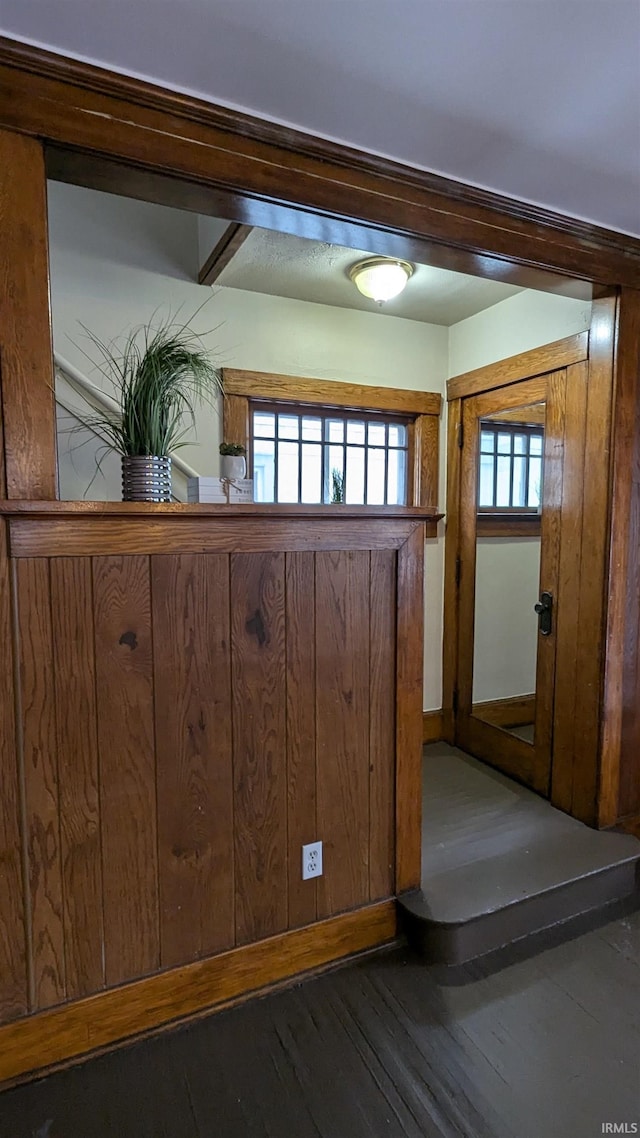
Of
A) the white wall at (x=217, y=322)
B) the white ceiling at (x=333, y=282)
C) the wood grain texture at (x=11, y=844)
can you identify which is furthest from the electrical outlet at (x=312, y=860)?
the white ceiling at (x=333, y=282)

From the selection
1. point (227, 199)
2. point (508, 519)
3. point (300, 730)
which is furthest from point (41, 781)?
point (508, 519)

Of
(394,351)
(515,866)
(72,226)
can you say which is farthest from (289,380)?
(515,866)

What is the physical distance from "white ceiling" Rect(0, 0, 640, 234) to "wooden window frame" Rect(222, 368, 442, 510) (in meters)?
1.21

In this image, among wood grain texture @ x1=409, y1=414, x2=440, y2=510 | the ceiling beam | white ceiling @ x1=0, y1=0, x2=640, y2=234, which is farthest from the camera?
wood grain texture @ x1=409, y1=414, x2=440, y2=510

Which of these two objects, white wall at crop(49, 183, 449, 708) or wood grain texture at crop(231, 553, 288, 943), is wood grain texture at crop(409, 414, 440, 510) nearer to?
white wall at crop(49, 183, 449, 708)

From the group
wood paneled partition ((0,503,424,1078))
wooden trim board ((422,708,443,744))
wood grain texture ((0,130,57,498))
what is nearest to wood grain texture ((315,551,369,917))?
wood paneled partition ((0,503,424,1078))

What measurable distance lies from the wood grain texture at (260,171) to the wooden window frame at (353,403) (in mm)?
967

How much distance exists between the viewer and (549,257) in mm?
1996

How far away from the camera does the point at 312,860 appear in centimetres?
176

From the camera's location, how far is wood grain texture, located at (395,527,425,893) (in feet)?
5.98

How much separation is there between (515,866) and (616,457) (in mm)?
1655

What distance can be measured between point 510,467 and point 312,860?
82.3 inches

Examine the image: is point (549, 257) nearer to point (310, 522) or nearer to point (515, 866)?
point (310, 522)

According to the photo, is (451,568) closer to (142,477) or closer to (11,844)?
(142,477)
